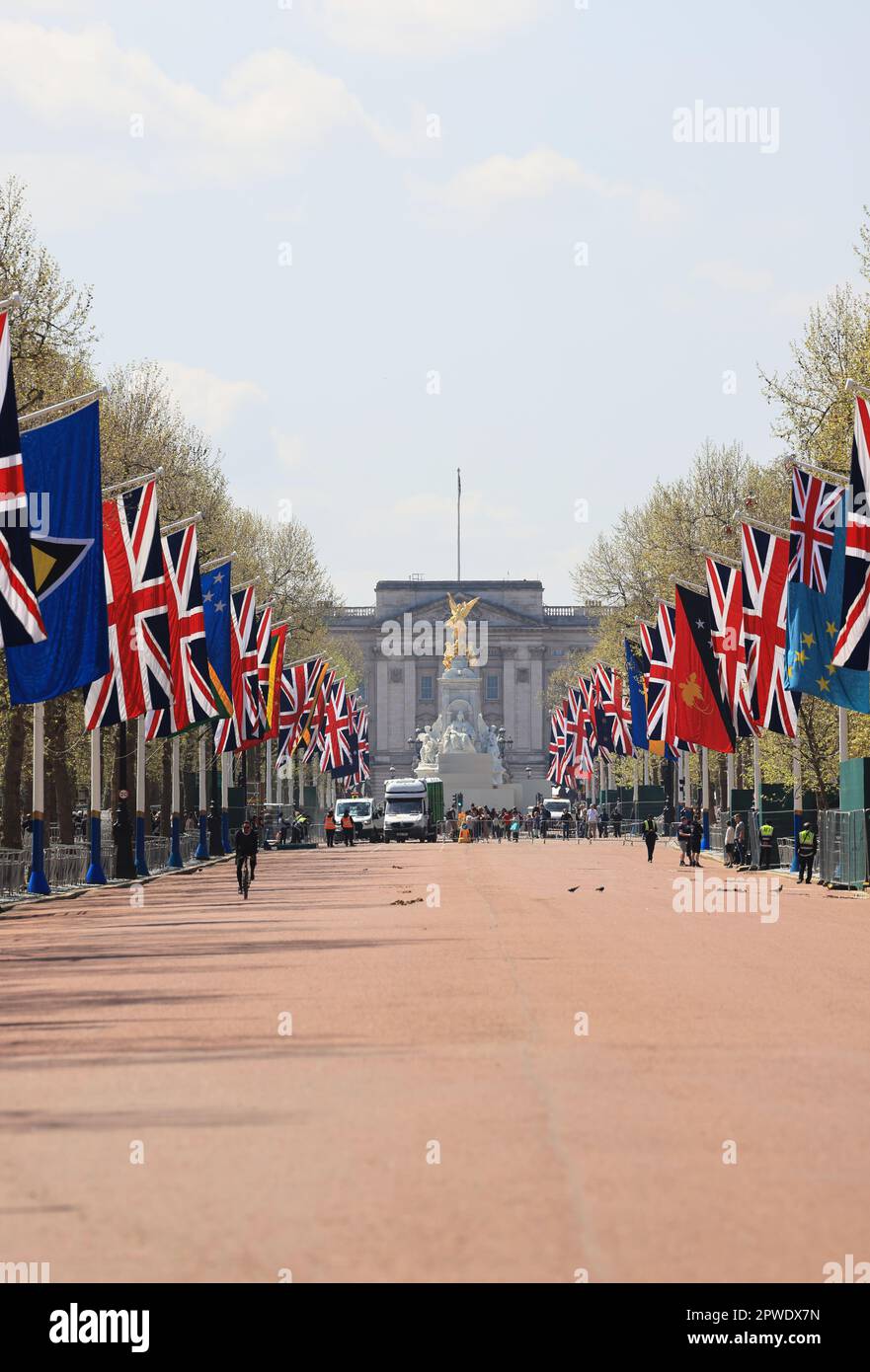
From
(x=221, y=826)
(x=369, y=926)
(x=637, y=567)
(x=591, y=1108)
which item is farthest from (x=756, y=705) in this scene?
(x=637, y=567)

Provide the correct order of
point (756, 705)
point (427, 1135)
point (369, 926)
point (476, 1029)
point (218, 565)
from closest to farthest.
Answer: point (427, 1135) < point (476, 1029) < point (369, 926) < point (756, 705) < point (218, 565)

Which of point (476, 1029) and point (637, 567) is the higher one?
point (637, 567)

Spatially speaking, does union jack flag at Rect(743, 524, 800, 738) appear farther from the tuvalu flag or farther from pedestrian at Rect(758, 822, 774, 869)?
pedestrian at Rect(758, 822, 774, 869)

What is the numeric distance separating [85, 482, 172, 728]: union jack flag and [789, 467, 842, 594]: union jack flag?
43.7ft

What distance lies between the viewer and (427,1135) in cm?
1171

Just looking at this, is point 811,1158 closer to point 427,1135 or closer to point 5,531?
point 427,1135

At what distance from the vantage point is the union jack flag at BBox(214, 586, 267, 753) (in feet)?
212

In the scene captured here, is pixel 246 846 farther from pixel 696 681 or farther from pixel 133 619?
pixel 696 681

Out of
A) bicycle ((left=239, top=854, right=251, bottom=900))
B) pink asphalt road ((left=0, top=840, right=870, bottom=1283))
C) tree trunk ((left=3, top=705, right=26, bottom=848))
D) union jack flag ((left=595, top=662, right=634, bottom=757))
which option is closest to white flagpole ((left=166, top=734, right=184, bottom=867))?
tree trunk ((left=3, top=705, right=26, bottom=848))

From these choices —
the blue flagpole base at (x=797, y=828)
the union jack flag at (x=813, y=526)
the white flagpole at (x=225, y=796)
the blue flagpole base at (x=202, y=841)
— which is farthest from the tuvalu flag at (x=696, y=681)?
the white flagpole at (x=225, y=796)

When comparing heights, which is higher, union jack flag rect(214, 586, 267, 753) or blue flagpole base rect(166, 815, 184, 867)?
union jack flag rect(214, 586, 267, 753)

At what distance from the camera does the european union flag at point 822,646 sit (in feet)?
Result: 142

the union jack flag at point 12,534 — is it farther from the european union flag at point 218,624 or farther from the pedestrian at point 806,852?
the european union flag at point 218,624

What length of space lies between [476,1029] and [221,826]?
6460cm
